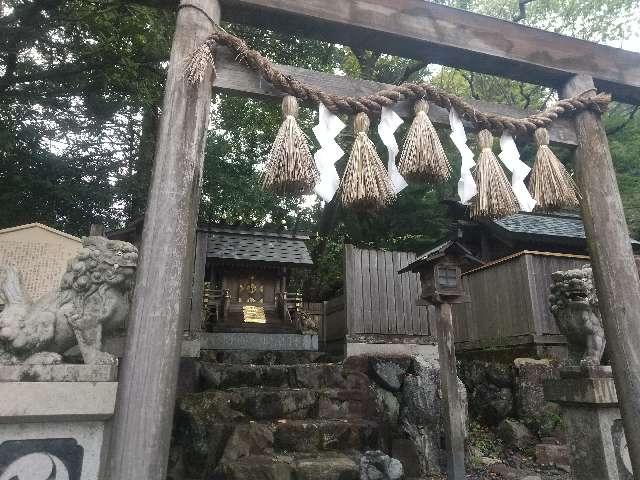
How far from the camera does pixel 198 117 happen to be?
2.40m

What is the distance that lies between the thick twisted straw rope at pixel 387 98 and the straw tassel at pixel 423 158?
0.28 meters

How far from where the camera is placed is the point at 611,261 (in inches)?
112

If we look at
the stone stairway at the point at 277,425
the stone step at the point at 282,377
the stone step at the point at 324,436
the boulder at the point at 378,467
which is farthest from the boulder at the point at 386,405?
the boulder at the point at 378,467

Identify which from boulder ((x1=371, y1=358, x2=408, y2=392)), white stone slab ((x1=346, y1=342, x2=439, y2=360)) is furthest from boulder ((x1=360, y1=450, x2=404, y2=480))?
white stone slab ((x1=346, y1=342, x2=439, y2=360))

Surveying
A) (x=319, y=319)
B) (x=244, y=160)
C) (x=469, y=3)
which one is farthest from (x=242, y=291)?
(x=469, y=3)

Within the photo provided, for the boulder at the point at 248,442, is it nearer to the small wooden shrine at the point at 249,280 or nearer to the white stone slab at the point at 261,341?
the white stone slab at the point at 261,341

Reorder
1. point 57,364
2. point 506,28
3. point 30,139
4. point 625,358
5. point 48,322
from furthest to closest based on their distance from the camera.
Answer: point 30,139
point 506,28
point 625,358
point 48,322
point 57,364

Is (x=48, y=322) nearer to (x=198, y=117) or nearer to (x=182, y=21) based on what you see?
(x=198, y=117)

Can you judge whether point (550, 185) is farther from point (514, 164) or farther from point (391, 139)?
point (391, 139)

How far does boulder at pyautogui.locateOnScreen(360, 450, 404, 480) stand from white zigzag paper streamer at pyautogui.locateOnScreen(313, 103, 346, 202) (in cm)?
361

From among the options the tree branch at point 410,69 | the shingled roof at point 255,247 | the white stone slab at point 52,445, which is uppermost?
the tree branch at point 410,69

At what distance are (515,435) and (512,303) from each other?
2.62 metres

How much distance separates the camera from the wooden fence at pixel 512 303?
797cm

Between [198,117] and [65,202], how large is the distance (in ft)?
36.7
